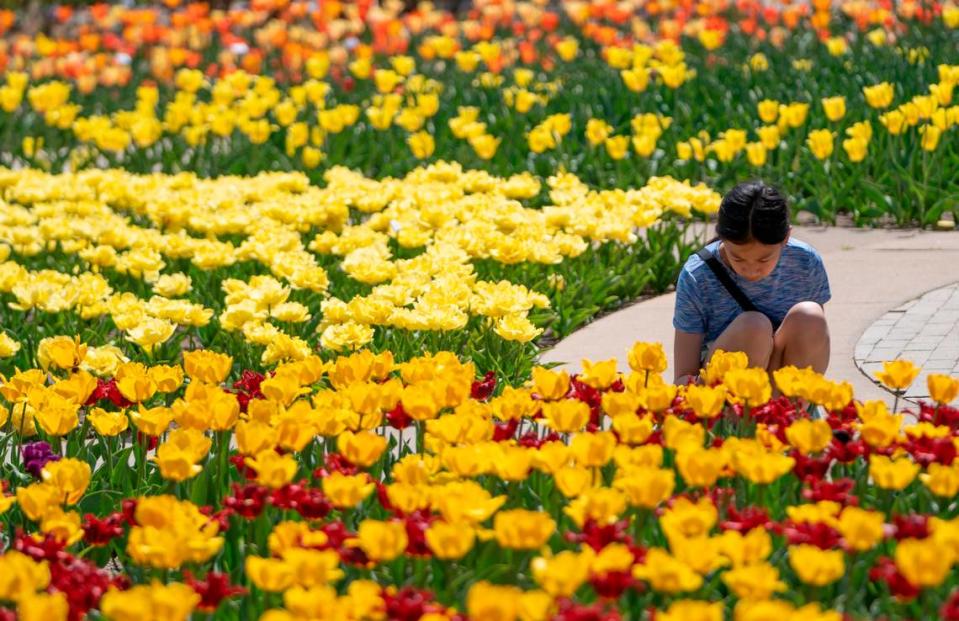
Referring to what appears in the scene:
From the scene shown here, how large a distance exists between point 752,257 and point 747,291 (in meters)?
0.25

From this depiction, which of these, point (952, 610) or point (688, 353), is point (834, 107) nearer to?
point (688, 353)

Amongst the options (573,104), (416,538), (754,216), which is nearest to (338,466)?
(416,538)

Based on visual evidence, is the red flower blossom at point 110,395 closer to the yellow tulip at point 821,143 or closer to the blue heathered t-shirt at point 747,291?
the blue heathered t-shirt at point 747,291

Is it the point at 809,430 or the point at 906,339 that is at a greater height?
the point at 809,430

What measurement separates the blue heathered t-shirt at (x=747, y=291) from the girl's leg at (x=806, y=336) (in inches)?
6.7

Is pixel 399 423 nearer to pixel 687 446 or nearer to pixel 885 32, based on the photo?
pixel 687 446

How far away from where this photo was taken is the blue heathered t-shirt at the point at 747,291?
434 centimetres

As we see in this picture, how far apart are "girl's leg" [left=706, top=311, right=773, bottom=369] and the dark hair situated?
0.64 feet

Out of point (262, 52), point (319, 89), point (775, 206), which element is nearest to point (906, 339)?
point (775, 206)

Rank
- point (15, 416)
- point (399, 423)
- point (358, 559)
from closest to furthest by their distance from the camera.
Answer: point (358, 559), point (399, 423), point (15, 416)

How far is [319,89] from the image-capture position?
884 centimetres

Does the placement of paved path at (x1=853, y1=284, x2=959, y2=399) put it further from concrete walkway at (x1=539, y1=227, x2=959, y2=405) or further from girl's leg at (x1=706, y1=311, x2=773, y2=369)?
girl's leg at (x1=706, y1=311, x2=773, y2=369)

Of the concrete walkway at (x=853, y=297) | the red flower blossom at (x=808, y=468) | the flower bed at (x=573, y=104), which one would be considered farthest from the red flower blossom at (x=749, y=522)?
the flower bed at (x=573, y=104)

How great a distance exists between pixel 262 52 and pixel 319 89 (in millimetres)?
3208
